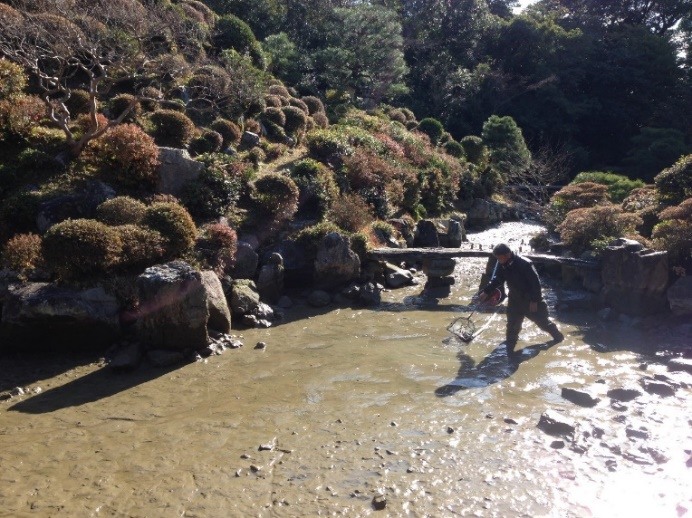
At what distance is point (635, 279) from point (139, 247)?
30.1ft

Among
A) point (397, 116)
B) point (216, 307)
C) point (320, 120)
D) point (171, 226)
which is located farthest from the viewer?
point (397, 116)

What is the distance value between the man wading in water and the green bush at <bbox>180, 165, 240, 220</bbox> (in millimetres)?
6405

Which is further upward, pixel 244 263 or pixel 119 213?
pixel 119 213

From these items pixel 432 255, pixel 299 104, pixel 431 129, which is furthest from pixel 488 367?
pixel 431 129

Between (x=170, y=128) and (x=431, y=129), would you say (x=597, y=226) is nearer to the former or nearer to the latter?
(x=170, y=128)

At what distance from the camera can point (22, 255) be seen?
31.6 feet

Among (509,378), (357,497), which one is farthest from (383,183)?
(357,497)

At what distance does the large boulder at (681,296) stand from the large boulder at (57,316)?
965 centimetres

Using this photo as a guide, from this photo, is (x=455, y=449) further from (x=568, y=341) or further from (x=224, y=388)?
(x=568, y=341)

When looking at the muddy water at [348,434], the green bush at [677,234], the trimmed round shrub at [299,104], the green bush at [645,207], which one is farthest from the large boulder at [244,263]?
the trimmed round shrub at [299,104]

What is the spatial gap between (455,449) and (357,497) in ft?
4.49

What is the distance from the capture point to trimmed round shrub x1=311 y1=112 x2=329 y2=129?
21831mm

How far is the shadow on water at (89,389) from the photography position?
24.2ft

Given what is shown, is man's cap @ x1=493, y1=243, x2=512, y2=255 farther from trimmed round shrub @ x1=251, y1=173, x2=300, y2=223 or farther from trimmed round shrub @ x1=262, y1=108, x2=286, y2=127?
trimmed round shrub @ x1=262, y1=108, x2=286, y2=127
